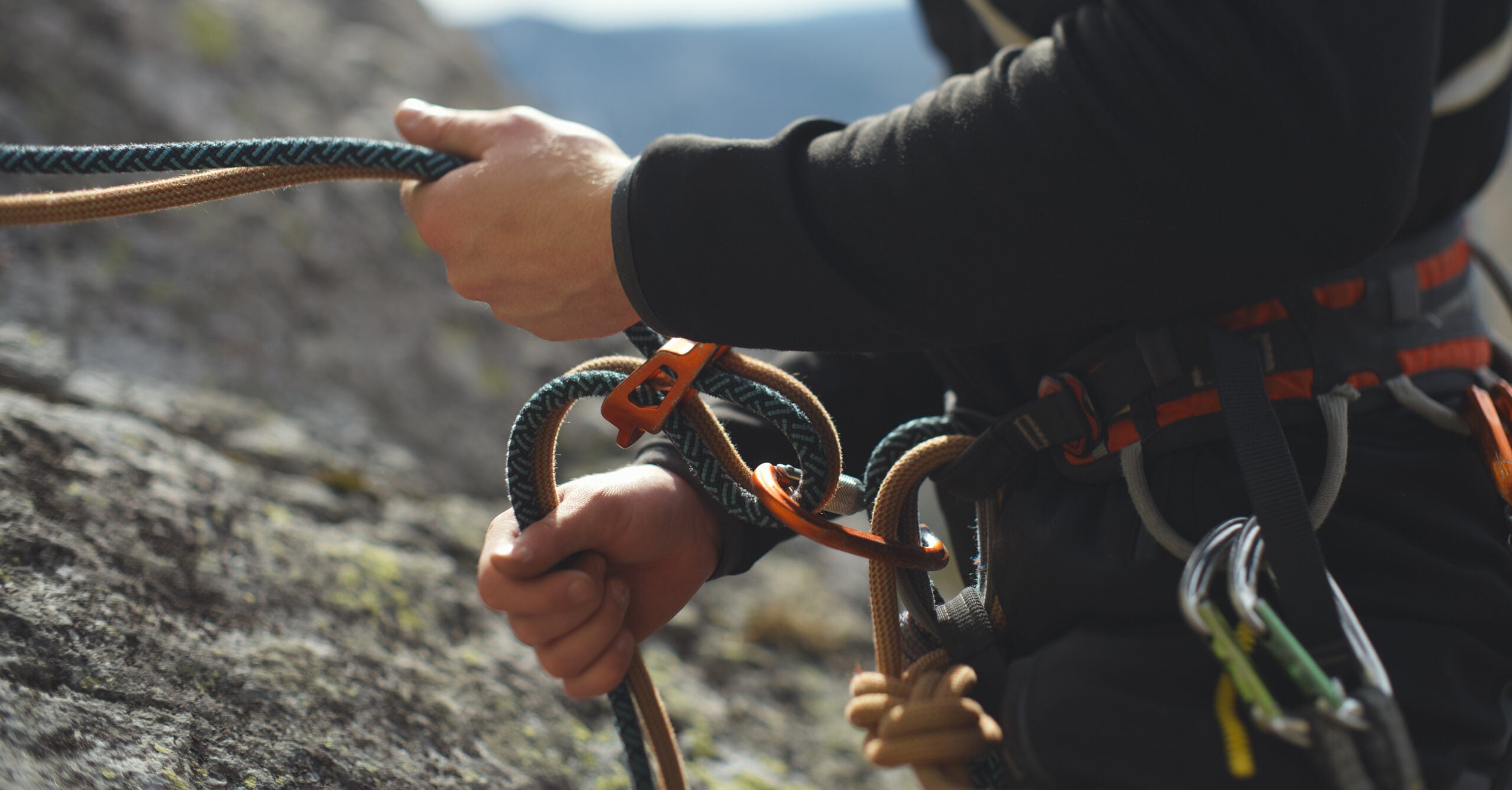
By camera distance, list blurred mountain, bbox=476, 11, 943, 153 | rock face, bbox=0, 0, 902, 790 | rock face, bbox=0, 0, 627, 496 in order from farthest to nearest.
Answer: blurred mountain, bbox=476, 11, 943, 153 < rock face, bbox=0, 0, 627, 496 < rock face, bbox=0, 0, 902, 790

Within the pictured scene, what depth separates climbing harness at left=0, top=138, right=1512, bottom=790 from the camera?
772 millimetres

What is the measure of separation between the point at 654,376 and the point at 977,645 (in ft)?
1.41

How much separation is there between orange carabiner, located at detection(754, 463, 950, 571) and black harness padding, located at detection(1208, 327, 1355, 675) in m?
0.32

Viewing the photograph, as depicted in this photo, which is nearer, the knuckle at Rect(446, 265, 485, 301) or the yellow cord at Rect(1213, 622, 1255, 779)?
the yellow cord at Rect(1213, 622, 1255, 779)

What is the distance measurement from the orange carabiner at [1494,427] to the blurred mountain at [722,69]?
664 inches

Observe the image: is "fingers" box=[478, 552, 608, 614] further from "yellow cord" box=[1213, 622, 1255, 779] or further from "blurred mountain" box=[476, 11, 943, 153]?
"blurred mountain" box=[476, 11, 943, 153]

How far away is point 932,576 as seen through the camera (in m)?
1.26

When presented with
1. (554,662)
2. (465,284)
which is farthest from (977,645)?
(465,284)

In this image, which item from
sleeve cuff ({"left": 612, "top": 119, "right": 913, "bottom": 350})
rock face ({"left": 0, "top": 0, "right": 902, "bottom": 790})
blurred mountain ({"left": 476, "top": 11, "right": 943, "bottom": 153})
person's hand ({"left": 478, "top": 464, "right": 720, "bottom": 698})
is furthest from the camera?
blurred mountain ({"left": 476, "top": 11, "right": 943, "bottom": 153})

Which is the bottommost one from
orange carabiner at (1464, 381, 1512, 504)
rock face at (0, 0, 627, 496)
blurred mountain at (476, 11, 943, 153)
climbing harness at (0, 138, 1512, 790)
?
orange carabiner at (1464, 381, 1512, 504)

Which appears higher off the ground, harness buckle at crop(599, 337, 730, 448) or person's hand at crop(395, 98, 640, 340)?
person's hand at crop(395, 98, 640, 340)

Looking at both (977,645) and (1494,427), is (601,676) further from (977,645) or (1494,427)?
(1494,427)

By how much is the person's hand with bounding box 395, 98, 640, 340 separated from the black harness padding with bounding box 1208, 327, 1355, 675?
22.3 inches

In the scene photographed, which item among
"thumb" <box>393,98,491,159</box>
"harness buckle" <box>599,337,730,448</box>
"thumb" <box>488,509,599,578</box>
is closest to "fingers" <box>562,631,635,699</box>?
"thumb" <box>488,509,599,578</box>
